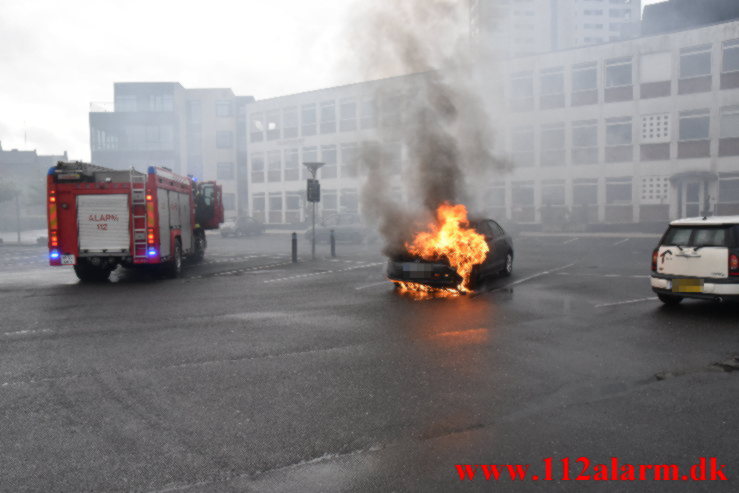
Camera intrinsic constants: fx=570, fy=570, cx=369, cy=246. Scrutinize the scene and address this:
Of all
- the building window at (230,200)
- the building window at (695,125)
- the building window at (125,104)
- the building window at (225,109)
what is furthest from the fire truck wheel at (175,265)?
the building window at (125,104)

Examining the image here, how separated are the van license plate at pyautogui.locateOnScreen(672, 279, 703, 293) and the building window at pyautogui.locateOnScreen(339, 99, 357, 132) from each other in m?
36.4

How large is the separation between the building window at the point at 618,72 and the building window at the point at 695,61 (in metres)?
2.79

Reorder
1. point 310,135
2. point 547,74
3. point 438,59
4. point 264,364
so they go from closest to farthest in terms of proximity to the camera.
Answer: point 264,364
point 438,59
point 547,74
point 310,135

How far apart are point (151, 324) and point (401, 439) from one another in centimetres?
546

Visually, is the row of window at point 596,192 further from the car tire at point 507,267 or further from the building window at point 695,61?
the car tire at point 507,267

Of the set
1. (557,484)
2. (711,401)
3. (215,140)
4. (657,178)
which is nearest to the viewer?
(557,484)

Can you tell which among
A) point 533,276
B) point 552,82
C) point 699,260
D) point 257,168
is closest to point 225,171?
point 257,168

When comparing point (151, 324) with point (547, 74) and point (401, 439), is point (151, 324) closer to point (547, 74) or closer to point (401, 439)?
point (401, 439)

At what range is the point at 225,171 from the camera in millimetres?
58688

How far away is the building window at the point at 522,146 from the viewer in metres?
36.6

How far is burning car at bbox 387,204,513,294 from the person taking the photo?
35.8 feet

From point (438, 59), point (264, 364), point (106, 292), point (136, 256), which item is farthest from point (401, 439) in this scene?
point (438, 59)

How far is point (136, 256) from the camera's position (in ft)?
42.7

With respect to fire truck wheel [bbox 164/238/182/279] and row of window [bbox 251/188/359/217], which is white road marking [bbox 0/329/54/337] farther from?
row of window [bbox 251/188/359/217]
